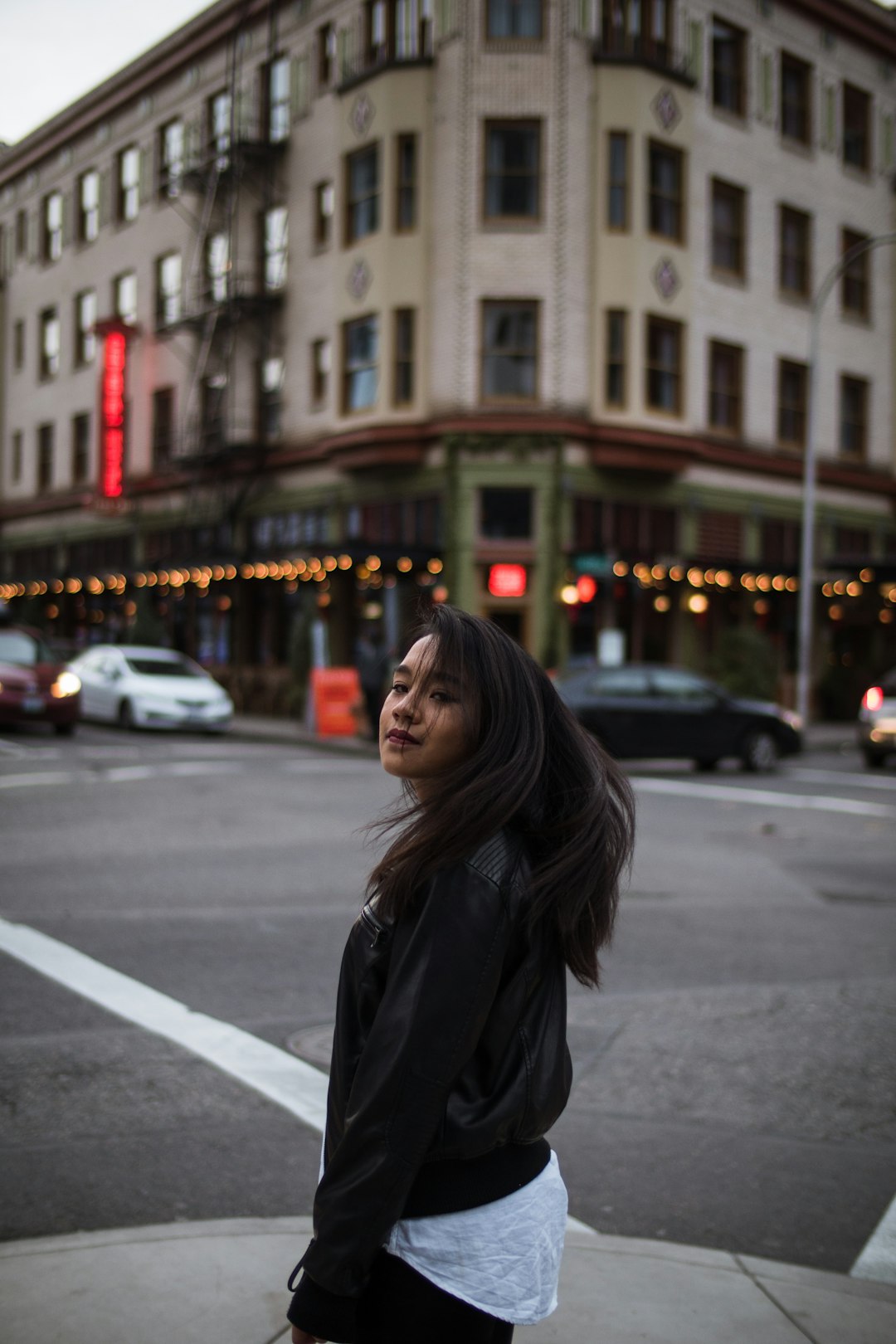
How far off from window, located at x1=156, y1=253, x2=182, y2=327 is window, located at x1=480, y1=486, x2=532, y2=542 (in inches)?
497

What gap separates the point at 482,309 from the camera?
2566 centimetres

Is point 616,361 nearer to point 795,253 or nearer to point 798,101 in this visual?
point 795,253

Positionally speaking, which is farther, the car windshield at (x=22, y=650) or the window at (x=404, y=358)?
the window at (x=404, y=358)

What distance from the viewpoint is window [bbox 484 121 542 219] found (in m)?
25.6

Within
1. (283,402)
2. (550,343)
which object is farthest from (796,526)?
(283,402)

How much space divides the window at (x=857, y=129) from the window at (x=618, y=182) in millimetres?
8084

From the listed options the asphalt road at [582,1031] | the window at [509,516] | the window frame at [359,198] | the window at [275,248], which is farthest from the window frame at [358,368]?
the asphalt road at [582,1031]

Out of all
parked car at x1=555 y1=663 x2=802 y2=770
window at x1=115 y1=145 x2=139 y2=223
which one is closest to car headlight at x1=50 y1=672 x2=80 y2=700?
parked car at x1=555 y1=663 x2=802 y2=770

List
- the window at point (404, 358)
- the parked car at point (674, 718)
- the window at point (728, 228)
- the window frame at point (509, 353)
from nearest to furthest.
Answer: the parked car at point (674, 718)
the window frame at point (509, 353)
the window at point (404, 358)
the window at point (728, 228)

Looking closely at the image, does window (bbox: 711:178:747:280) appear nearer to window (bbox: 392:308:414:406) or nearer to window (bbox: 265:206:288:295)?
window (bbox: 392:308:414:406)

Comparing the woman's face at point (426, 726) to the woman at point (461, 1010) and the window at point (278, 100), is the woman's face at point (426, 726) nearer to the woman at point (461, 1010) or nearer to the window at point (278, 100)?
the woman at point (461, 1010)

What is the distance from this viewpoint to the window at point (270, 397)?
3009 cm

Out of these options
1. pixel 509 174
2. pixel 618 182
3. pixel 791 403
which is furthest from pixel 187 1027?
pixel 791 403

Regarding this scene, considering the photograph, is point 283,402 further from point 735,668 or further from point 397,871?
point 397,871
